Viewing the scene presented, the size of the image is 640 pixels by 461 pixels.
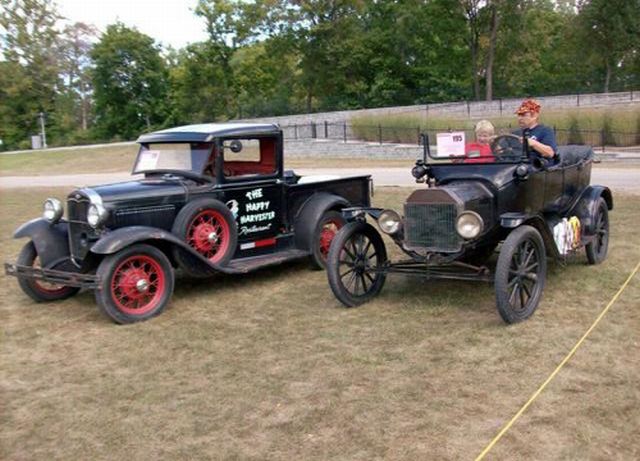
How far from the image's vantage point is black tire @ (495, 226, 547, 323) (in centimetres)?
479

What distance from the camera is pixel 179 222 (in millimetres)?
5984

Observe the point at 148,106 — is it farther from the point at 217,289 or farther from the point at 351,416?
the point at 351,416

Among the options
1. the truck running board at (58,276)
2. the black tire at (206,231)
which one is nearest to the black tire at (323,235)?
the black tire at (206,231)

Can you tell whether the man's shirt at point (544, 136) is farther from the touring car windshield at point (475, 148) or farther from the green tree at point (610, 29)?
the green tree at point (610, 29)

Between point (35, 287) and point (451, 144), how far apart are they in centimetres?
421

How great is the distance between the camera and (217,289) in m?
6.65

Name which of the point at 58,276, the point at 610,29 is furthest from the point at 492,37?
the point at 58,276

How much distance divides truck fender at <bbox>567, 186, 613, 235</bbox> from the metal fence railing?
7.15 m

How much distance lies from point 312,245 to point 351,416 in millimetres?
3497

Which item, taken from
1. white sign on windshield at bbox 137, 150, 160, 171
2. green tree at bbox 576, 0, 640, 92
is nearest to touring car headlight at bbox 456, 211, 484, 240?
white sign on windshield at bbox 137, 150, 160, 171

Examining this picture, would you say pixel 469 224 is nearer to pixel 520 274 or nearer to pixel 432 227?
pixel 432 227

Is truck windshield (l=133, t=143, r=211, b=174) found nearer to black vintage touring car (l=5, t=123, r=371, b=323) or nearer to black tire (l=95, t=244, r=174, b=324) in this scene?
black vintage touring car (l=5, t=123, r=371, b=323)

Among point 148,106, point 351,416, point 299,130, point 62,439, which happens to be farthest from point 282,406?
point 148,106

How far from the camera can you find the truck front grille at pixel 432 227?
16.8ft
